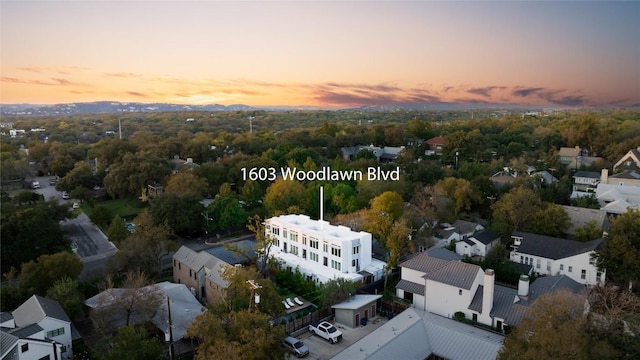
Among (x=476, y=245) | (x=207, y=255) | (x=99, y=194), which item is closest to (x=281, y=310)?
(x=207, y=255)

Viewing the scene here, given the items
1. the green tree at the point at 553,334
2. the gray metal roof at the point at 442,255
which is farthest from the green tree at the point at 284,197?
the green tree at the point at 553,334

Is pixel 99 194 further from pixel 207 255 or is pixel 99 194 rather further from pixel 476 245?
pixel 476 245

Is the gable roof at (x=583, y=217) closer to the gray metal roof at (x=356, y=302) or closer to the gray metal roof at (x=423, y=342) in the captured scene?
the gray metal roof at (x=423, y=342)

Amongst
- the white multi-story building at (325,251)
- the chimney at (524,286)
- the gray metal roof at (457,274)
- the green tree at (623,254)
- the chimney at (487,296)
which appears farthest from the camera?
the white multi-story building at (325,251)

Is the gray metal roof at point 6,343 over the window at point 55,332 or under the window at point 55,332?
over

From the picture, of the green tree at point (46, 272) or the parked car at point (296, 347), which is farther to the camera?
the green tree at point (46, 272)

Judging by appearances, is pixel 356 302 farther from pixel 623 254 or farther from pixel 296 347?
pixel 623 254
